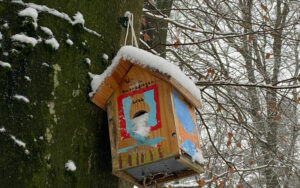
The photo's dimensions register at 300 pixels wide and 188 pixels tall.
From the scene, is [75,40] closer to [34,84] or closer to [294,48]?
[34,84]

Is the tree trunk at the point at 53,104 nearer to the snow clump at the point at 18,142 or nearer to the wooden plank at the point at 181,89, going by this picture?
the snow clump at the point at 18,142

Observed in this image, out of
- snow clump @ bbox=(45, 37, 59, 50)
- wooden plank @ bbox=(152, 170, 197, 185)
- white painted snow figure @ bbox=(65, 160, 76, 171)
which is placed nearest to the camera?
white painted snow figure @ bbox=(65, 160, 76, 171)

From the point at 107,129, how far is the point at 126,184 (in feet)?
1.03

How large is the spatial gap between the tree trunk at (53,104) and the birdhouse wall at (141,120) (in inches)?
2.8

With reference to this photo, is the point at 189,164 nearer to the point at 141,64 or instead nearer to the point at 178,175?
the point at 178,175

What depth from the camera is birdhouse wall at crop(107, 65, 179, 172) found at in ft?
5.80

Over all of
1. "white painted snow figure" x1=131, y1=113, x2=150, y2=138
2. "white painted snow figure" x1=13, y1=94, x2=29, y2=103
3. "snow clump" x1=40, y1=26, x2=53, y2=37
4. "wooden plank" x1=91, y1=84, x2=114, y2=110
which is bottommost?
"white painted snow figure" x1=131, y1=113, x2=150, y2=138

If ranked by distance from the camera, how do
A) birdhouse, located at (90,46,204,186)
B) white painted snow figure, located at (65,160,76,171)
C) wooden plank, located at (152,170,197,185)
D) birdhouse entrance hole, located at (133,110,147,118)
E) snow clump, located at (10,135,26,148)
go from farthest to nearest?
1. wooden plank, located at (152,170,197,185)
2. birdhouse entrance hole, located at (133,110,147,118)
3. birdhouse, located at (90,46,204,186)
4. white painted snow figure, located at (65,160,76,171)
5. snow clump, located at (10,135,26,148)

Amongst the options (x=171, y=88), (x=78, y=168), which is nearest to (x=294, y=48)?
(x=171, y=88)

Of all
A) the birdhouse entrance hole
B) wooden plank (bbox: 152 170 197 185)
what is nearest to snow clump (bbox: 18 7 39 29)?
the birdhouse entrance hole

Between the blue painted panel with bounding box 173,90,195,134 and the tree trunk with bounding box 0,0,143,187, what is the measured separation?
0.36 meters

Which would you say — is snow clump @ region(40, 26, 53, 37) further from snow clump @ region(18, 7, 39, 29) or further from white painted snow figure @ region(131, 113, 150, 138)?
white painted snow figure @ region(131, 113, 150, 138)

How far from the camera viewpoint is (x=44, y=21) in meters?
1.70

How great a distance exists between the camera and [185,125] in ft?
6.29
